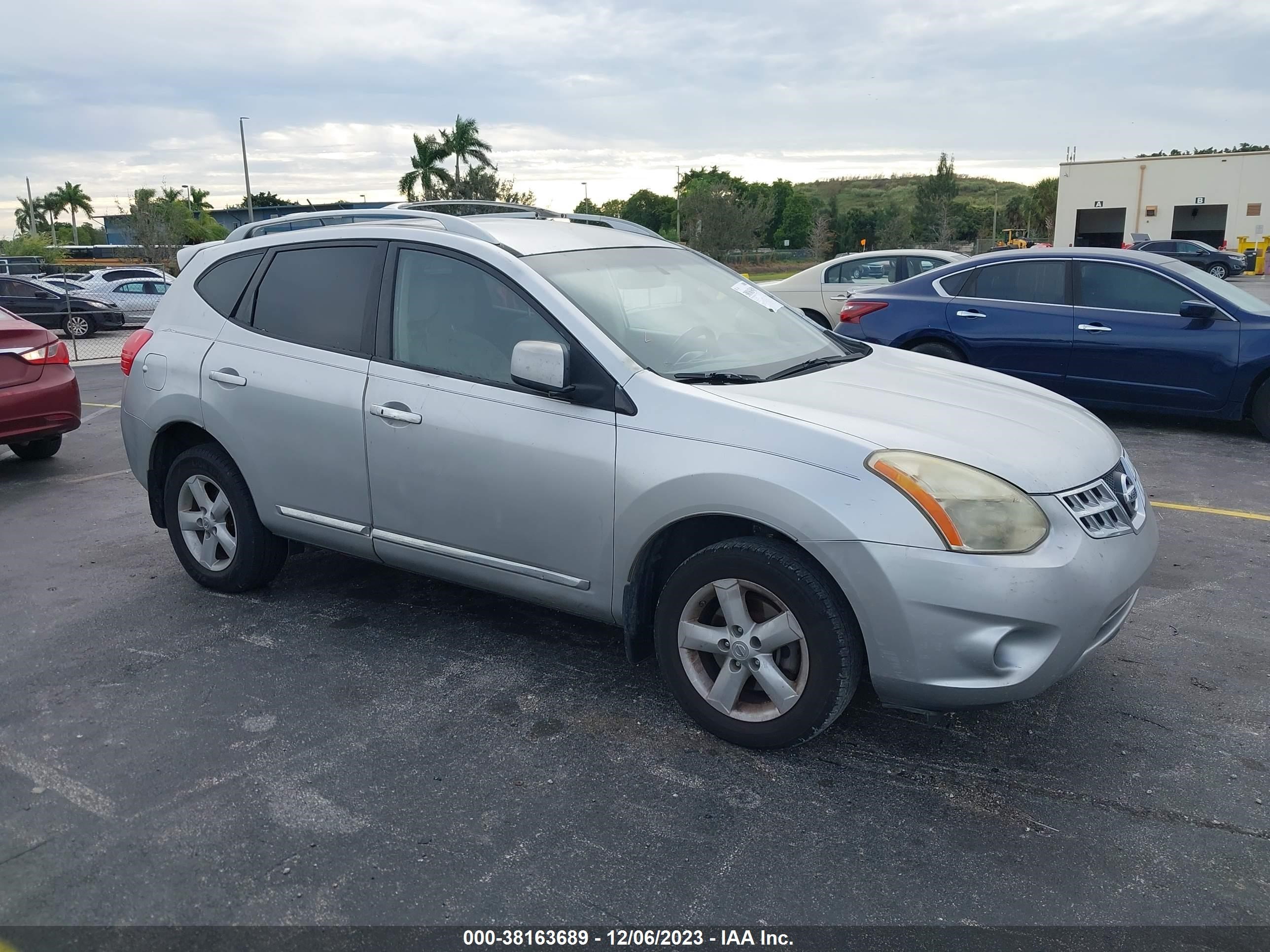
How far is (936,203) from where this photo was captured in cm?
8238

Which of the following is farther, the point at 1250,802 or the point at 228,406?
the point at 228,406

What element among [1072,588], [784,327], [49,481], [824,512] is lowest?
[49,481]

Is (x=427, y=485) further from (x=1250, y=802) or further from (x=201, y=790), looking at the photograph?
(x=1250, y=802)

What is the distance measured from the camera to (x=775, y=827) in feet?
9.87

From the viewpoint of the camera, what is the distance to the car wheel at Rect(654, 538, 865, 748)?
10.4 feet

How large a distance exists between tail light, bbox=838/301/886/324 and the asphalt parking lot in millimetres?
5159

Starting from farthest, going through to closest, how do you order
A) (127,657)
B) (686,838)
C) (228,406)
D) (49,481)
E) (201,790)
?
(49,481) < (228,406) < (127,657) < (201,790) < (686,838)

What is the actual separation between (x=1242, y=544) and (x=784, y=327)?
2.97 m

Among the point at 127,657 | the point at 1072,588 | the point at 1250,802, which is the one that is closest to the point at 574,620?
the point at 127,657

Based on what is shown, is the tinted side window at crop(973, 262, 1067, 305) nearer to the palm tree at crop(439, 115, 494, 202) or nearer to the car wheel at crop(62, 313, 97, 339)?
the car wheel at crop(62, 313, 97, 339)

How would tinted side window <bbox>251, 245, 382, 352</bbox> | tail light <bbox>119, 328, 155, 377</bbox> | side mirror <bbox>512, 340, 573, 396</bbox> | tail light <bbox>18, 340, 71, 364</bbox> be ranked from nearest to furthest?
side mirror <bbox>512, 340, 573, 396</bbox>, tinted side window <bbox>251, 245, 382, 352</bbox>, tail light <bbox>119, 328, 155, 377</bbox>, tail light <bbox>18, 340, 71, 364</bbox>

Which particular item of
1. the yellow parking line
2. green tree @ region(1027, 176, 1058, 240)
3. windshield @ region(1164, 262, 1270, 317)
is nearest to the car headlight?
the yellow parking line

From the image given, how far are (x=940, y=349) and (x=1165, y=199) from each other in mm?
63803

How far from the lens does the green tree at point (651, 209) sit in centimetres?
9962
